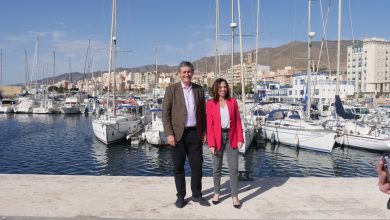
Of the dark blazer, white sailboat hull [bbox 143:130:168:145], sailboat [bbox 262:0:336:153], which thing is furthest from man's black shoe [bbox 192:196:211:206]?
sailboat [bbox 262:0:336:153]

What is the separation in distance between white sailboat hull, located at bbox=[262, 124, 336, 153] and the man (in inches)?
780

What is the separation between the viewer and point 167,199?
5.69 metres

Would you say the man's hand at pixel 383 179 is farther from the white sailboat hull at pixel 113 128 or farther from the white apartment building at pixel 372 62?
the white apartment building at pixel 372 62

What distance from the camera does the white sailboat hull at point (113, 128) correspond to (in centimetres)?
2748

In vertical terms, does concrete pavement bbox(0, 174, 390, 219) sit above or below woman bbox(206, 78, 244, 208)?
below

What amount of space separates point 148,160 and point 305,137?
1030 cm

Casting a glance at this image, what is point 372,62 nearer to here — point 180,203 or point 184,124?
point 184,124

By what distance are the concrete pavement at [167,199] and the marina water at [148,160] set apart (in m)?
10.4

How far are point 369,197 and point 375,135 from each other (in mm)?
20611

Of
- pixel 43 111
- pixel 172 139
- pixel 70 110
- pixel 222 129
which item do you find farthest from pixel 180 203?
pixel 43 111

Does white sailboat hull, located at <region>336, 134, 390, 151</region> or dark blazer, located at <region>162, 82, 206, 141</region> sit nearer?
dark blazer, located at <region>162, 82, 206, 141</region>

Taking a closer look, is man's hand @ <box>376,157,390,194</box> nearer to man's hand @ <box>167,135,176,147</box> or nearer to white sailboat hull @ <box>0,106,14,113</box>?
man's hand @ <box>167,135,176,147</box>

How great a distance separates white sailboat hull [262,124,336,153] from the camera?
23.8 meters

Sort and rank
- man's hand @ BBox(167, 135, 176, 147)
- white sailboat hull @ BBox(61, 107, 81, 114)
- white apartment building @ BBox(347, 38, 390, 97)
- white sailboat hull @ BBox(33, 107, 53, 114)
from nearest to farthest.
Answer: man's hand @ BBox(167, 135, 176, 147), white sailboat hull @ BBox(33, 107, 53, 114), white sailboat hull @ BBox(61, 107, 81, 114), white apartment building @ BBox(347, 38, 390, 97)
